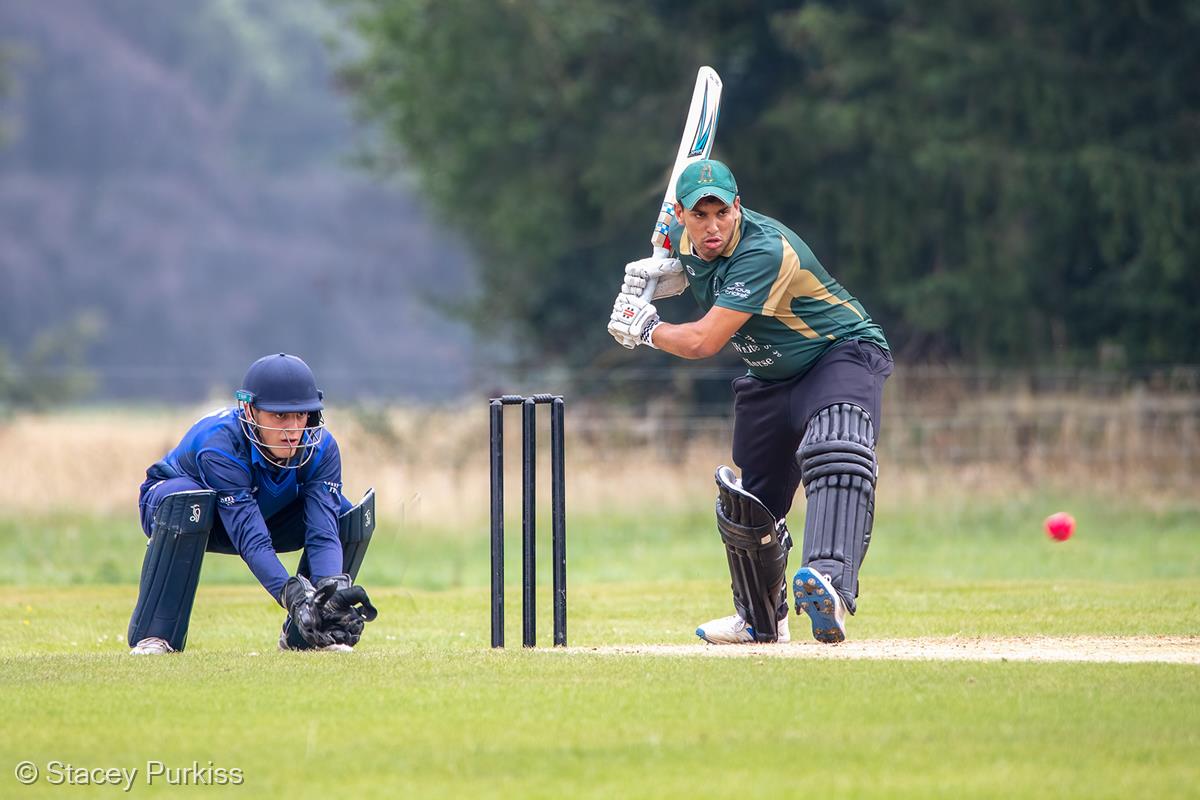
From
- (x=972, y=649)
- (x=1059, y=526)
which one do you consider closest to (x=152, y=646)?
(x=972, y=649)

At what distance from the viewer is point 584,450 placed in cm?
1922

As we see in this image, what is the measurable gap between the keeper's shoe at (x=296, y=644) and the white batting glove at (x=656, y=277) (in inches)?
73.7

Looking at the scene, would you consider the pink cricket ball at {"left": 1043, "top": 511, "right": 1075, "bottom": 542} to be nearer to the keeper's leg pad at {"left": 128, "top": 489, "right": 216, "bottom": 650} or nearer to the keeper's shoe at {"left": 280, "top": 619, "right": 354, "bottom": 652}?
the keeper's shoe at {"left": 280, "top": 619, "right": 354, "bottom": 652}

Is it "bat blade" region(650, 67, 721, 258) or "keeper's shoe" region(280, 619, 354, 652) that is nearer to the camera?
"keeper's shoe" region(280, 619, 354, 652)

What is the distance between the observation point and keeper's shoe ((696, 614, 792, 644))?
7875 millimetres

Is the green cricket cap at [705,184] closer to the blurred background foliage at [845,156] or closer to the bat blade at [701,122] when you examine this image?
the bat blade at [701,122]

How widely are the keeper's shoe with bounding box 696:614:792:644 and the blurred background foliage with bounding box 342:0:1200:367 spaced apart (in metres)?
14.1

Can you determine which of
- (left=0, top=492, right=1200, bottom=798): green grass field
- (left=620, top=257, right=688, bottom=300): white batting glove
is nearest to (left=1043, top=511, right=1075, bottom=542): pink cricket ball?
(left=0, top=492, right=1200, bottom=798): green grass field

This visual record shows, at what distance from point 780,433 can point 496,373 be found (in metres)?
19.3

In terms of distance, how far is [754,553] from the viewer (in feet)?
24.8

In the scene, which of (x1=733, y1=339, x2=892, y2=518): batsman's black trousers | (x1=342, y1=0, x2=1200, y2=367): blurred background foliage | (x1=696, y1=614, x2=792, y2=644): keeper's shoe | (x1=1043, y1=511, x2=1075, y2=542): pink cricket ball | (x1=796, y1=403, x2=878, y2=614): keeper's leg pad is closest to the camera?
(x1=796, y1=403, x2=878, y2=614): keeper's leg pad

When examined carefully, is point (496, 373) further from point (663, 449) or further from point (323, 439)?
point (323, 439)

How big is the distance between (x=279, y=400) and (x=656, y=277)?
167cm

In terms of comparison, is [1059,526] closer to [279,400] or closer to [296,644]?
[296,644]
